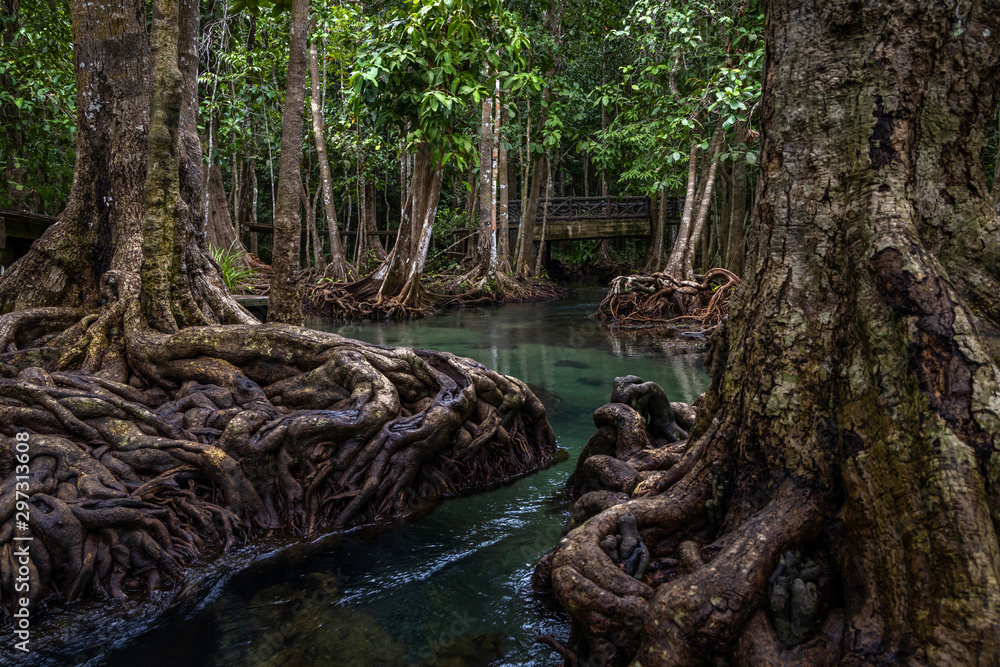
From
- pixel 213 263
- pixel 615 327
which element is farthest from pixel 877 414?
pixel 615 327

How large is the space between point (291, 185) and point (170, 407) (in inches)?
95.5

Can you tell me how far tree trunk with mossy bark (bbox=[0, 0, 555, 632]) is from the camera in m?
3.61

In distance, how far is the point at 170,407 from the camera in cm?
457

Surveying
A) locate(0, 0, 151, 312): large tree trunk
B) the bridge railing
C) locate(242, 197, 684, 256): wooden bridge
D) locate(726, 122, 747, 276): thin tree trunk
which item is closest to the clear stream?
locate(0, 0, 151, 312): large tree trunk

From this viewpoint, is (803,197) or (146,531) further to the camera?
(146,531)

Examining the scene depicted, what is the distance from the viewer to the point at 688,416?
204 inches

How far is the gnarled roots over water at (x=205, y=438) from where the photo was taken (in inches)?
139

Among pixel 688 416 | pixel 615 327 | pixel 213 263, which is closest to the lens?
pixel 688 416

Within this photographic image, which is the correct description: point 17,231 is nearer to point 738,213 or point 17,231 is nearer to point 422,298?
point 422,298

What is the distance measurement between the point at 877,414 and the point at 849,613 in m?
0.69

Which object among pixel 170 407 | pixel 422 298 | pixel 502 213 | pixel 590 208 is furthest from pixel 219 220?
pixel 170 407

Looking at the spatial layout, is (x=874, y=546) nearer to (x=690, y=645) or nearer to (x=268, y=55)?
(x=690, y=645)

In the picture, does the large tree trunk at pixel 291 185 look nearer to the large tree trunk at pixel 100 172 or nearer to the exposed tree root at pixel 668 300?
the large tree trunk at pixel 100 172

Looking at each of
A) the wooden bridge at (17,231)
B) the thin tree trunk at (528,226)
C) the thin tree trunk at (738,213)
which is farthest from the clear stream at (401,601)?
the thin tree trunk at (528,226)
